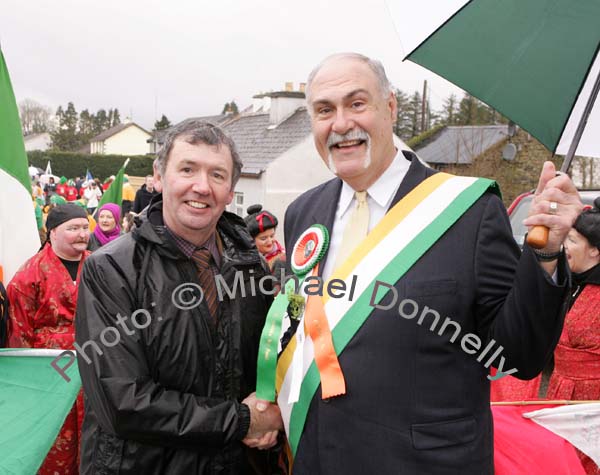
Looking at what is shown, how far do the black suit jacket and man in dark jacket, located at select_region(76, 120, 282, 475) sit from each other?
0.44 metres

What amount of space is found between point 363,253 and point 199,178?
0.68 m

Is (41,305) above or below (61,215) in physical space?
below

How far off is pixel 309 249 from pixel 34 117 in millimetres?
98658

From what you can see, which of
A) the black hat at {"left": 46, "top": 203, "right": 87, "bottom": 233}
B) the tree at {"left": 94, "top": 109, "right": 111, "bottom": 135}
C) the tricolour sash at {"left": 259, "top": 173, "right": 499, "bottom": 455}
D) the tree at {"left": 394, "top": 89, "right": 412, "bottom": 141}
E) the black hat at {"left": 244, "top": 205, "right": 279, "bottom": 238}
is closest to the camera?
the tricolour sash at {"left": 259, "top": 173, "right": 499, "bottom": 455}

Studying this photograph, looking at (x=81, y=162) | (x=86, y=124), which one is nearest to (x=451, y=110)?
(x=81, y=162)

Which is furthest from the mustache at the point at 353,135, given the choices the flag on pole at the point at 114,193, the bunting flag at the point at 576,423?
the flag on pole at the point at 114,193

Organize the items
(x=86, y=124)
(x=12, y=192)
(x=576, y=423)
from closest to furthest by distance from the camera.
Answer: (x=576, y=423)
(x=12, y=192)
(x=86, y=124)

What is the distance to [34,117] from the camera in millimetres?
89750

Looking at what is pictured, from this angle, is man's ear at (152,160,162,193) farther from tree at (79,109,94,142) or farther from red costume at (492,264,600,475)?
tree at (79,109,94,142)

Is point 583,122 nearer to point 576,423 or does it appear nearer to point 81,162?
point 576,423

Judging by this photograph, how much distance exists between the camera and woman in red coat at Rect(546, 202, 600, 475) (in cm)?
341

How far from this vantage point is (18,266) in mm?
4105

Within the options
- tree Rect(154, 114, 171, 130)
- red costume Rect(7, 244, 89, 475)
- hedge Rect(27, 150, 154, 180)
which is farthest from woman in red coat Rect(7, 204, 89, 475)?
tree Rect(154, 114, 171, 130)

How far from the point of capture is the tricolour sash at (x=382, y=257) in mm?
1939
